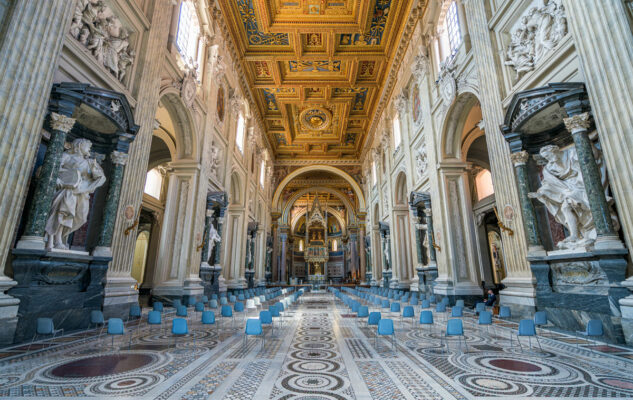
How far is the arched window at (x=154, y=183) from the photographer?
16609mm

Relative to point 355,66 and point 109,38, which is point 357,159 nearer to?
point 355,66

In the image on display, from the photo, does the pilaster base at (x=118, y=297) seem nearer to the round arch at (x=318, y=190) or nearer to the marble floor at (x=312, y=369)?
the marble floor at (x=312, y=369)

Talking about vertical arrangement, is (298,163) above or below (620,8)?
above

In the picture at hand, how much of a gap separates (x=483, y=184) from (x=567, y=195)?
1182 centimetres

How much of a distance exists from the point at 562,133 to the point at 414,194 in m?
6.52

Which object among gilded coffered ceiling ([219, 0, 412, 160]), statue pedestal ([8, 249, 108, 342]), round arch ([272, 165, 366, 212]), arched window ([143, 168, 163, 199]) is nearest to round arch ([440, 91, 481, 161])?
gilded coffered ceiling ([219, 0, 412, 160])

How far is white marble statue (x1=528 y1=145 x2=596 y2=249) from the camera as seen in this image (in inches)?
212

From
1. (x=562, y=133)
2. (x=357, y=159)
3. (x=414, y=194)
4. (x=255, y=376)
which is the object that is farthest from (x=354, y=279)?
(x=255, y=376)

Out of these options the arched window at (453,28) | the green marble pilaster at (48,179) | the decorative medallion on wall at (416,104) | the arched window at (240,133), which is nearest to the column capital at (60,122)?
the green marble pilaster at (48,179)

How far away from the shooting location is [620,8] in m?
4.52

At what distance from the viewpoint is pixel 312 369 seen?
146 inches

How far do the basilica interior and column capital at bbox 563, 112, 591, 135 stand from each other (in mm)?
27

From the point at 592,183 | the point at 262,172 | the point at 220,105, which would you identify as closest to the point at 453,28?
the point at 592,183

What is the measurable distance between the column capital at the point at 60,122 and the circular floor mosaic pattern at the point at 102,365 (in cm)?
389
